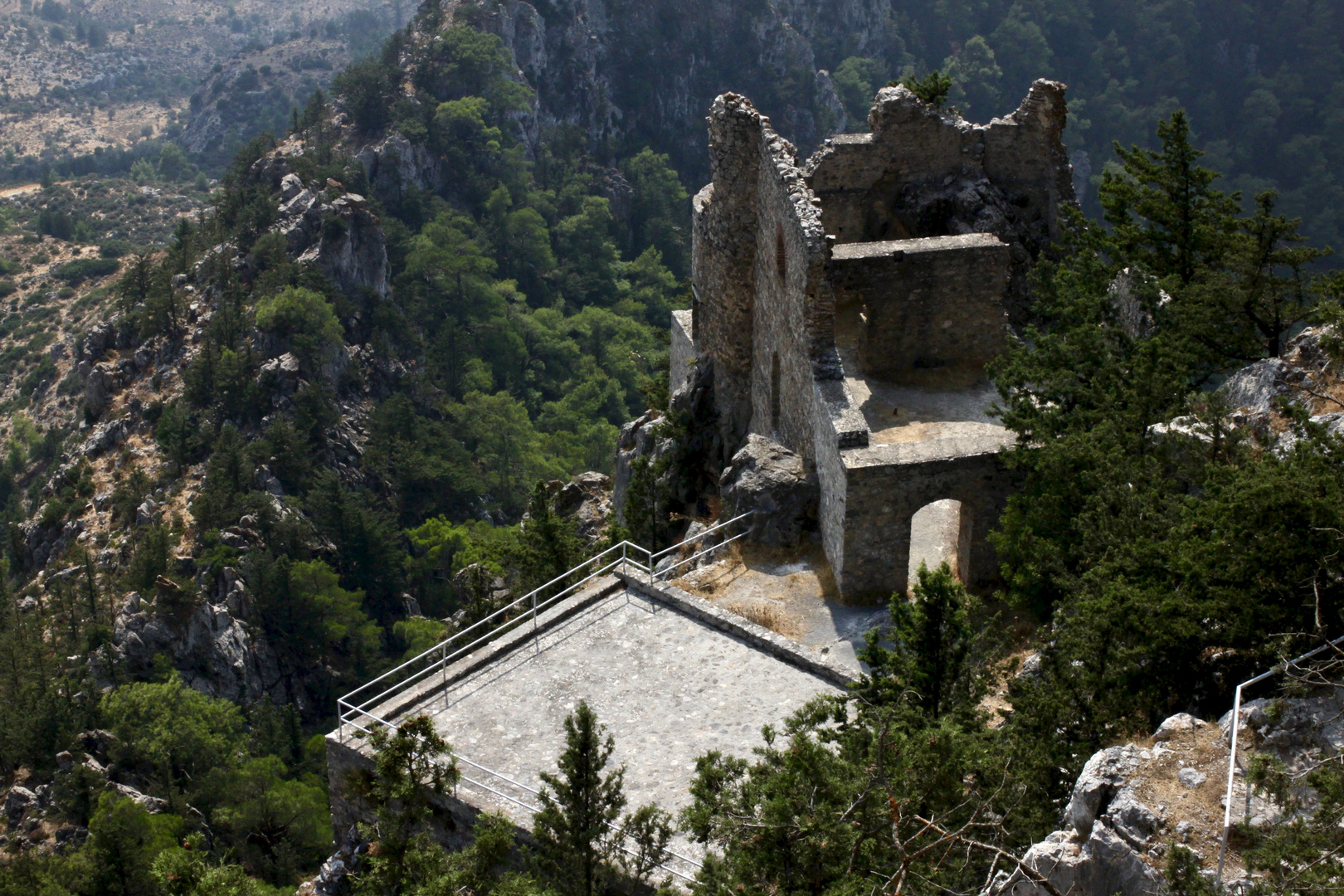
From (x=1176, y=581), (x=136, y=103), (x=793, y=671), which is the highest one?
(x=1176, y=581)

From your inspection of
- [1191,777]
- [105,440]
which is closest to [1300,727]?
[1191,777]

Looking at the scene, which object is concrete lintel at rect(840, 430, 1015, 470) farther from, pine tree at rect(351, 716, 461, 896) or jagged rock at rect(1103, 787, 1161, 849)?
jagged rock at rect(1103, 787, 1161, 849)

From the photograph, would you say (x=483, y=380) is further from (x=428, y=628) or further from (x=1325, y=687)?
(x=1325, y=687)

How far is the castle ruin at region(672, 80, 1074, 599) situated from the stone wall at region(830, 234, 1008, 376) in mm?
28

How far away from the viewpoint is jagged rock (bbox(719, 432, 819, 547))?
1770 cm

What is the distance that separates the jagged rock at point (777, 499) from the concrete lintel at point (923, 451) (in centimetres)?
168

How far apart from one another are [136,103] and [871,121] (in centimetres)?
14357

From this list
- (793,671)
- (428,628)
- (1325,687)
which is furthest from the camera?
(428,628)

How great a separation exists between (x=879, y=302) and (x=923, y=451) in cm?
406

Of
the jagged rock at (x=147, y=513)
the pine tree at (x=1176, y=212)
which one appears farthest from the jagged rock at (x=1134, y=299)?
the jagged rock at (x=147, y=513)

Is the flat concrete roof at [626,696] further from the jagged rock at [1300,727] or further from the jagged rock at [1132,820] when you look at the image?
the jagged rock at [1300,727]

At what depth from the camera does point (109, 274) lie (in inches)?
3113

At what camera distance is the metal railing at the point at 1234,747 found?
7414mm

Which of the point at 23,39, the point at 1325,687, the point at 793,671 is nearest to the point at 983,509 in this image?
the point at 793,671
